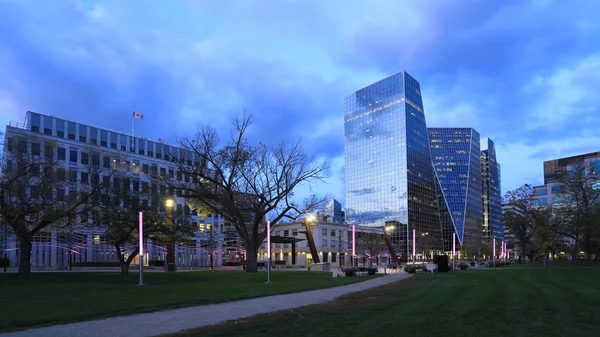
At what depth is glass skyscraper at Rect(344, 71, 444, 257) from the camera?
155875 mm

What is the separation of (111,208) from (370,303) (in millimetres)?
29783

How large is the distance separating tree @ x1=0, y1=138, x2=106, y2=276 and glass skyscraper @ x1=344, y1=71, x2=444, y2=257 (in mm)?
125045

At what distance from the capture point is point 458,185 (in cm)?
18462

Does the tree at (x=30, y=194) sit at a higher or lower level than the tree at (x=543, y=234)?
higher

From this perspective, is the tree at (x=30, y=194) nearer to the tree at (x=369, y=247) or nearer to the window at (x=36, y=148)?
the window at (x=36, y=148)

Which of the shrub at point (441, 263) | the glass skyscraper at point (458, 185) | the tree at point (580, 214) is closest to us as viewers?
the shrub at point (441, 263)

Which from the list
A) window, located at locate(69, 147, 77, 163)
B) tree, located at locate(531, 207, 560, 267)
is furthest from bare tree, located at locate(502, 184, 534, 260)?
window, located at locate(69, 147, 77, 163)

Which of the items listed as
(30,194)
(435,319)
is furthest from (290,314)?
(30,194)

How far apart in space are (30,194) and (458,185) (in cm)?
17392

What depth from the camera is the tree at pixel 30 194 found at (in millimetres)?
33156

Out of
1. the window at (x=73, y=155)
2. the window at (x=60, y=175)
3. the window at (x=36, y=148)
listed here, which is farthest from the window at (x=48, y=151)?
the window at (x=73, y=155)

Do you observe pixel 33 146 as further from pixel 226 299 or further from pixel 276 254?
pixel 276 254

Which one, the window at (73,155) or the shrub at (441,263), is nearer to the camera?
the shrub at (441,263)

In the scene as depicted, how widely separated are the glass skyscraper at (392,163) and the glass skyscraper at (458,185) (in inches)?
315
